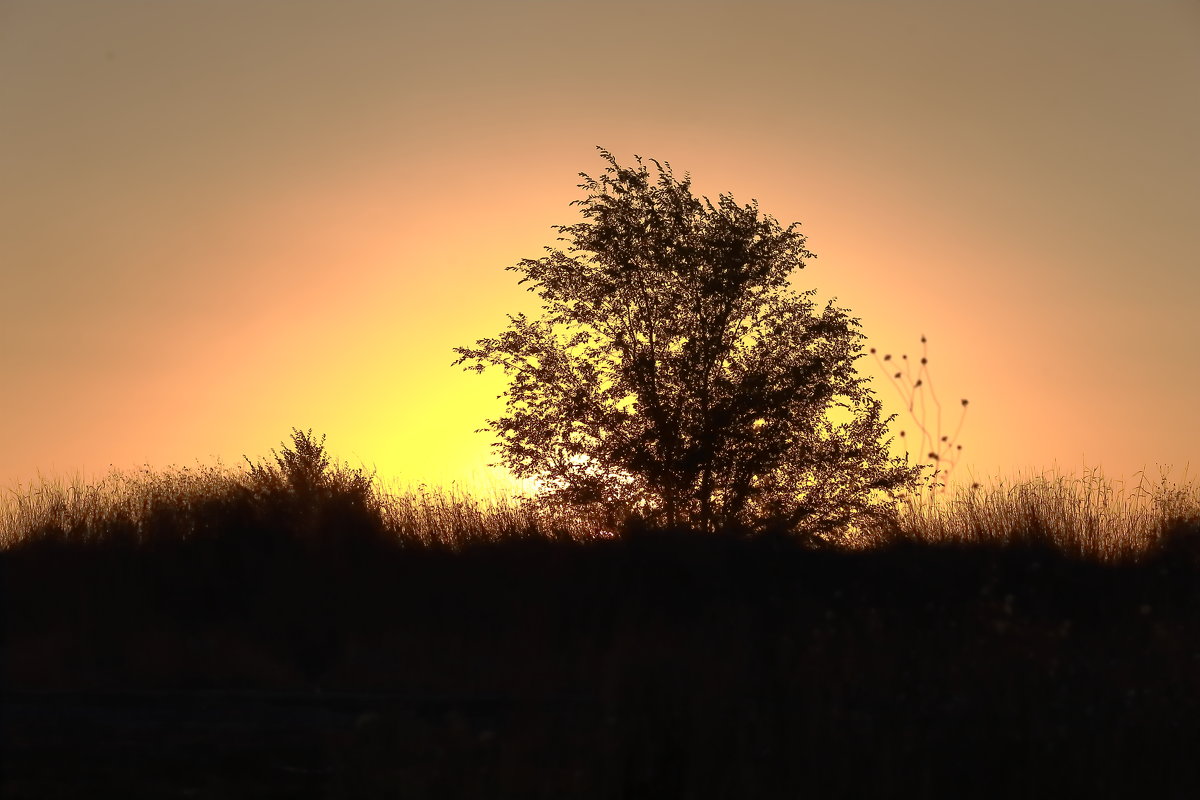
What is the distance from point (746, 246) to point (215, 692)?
65.9 ft

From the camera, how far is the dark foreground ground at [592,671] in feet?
28.5

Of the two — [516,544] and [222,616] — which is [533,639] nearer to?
[516,544]

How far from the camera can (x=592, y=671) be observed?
12.8 metres

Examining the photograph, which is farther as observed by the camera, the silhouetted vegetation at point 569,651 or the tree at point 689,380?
the tree at point 689,380


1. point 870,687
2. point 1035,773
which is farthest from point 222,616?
point 1035,773

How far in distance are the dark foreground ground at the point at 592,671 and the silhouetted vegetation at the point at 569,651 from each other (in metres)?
0.04

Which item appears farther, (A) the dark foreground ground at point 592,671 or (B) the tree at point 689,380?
(B) the tree at point 689,380

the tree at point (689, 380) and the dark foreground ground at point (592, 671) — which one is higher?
the tree at point (689, 380)

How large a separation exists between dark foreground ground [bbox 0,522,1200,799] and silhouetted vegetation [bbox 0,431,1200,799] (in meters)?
0.04

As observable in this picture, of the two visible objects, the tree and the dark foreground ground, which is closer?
the dark foreground ground

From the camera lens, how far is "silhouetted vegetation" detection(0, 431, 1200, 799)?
28.8 feet

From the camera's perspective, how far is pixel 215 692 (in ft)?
38.3

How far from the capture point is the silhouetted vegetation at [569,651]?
877cm

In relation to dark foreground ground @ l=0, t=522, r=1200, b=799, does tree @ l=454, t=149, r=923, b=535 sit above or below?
above
